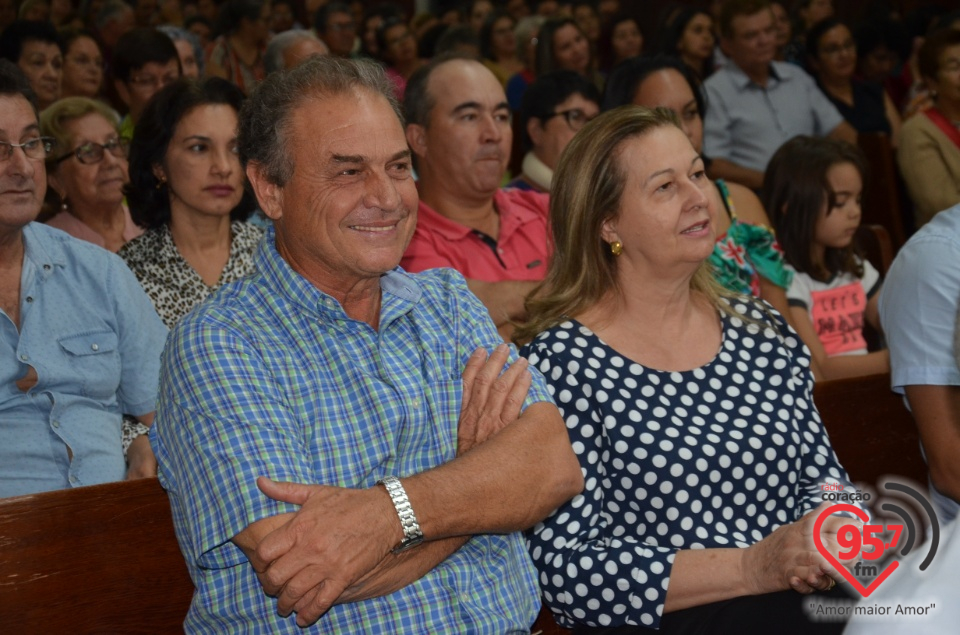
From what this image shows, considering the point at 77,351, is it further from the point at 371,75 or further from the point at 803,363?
the point at 803,363

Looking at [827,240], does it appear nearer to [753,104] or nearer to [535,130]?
[535,130]

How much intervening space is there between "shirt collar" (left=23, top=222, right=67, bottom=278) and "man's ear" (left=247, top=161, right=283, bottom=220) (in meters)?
0.68

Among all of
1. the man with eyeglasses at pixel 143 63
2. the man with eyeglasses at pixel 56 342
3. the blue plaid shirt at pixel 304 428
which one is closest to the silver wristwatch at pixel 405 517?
the blue plaid shirt at pixel 304 428

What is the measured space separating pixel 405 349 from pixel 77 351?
832 mm

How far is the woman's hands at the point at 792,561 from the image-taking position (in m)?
1.74

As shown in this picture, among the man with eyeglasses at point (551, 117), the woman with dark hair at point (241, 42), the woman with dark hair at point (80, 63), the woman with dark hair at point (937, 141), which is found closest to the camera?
the man with eyeglasses at point (551, 117)

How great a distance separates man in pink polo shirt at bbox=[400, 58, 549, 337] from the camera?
3.01m

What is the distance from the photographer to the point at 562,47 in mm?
6141

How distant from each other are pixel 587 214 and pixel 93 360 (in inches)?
42.1

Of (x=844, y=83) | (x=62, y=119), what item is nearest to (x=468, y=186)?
(x=62, y=119)

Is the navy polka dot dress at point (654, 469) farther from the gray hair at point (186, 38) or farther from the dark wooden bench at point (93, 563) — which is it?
the gray hair at point (186, 38)

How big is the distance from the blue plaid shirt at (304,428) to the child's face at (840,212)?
1.81 metres

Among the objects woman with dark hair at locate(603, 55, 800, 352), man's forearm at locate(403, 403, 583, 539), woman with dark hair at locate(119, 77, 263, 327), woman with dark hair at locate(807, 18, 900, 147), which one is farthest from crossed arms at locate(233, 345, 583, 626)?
woman with dark hair at locate(807, 18, 900, 147)

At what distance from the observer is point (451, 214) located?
3152 mm
